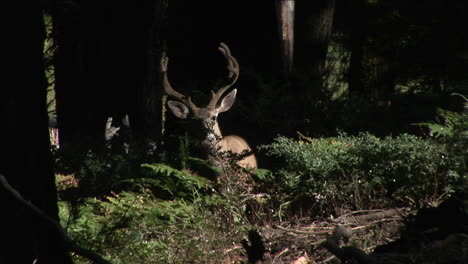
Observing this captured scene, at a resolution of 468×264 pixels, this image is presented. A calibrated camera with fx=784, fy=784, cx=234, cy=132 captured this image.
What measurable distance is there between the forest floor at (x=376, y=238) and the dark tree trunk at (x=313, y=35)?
691cm

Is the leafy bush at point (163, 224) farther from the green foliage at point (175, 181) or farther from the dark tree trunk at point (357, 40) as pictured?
the dark tree trunk at point (357, 40)

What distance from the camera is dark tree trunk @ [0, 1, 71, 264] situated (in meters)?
3.83

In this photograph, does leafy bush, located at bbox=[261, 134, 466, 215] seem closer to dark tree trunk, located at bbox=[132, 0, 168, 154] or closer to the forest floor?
the forest floor

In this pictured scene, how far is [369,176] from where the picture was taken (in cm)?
632

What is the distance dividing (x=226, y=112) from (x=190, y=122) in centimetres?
129

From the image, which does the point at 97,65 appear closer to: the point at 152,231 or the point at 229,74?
the point at 229,74

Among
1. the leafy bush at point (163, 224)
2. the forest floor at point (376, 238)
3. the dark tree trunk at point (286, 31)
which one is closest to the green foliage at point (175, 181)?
the leafy bush at point (163, 224)

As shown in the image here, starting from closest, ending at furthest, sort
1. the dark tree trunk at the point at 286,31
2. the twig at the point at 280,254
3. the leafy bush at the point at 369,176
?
1. the twig at the point at 280,254
2. the leafy bush at the point at 369,176
3. the dark tree trunk at the point at 286,31

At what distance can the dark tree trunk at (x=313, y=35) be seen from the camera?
12.9 metres

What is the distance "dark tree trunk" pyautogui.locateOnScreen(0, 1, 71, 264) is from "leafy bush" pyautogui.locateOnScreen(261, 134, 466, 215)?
2.76 metres

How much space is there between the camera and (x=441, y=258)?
3.41 metres

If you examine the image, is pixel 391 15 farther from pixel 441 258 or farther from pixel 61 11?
pixel 441 258

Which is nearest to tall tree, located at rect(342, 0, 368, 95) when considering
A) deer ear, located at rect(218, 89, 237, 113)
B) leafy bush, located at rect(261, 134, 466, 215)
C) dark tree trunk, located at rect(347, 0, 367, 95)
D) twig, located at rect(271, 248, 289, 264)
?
dark tree trunk, located at rect(347, 0, 367, 95)

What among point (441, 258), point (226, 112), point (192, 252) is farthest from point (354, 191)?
point (226, 112)
